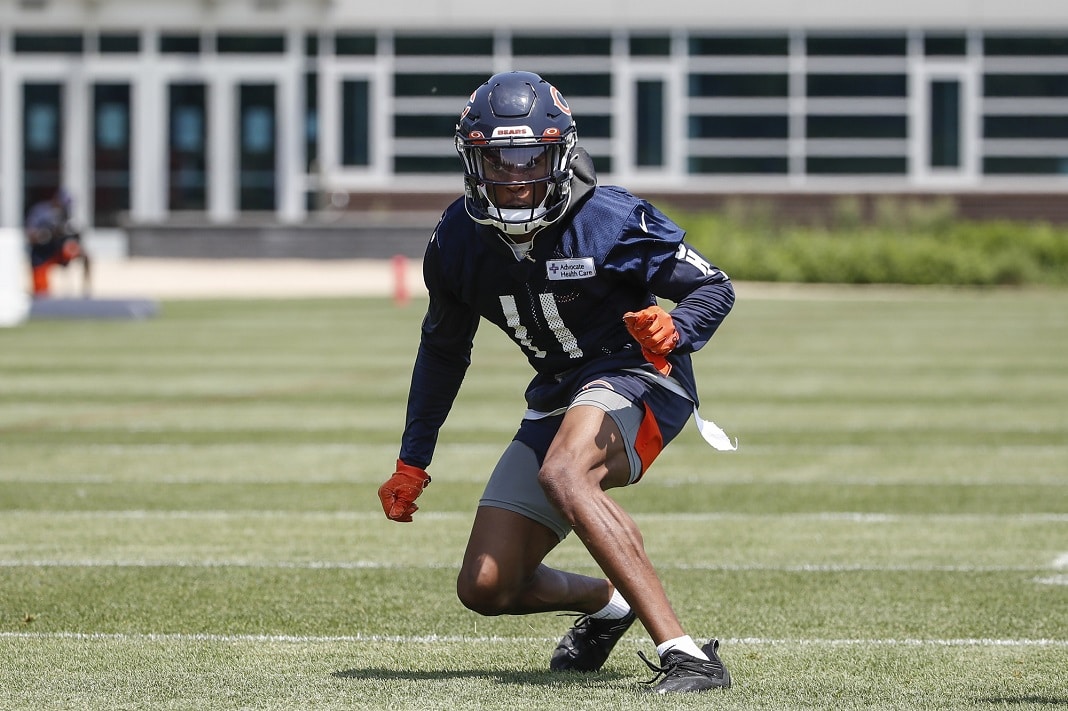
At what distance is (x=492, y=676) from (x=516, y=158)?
1732 millimetres

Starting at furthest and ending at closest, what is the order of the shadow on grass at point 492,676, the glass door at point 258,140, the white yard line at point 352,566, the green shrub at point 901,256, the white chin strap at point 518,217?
the glass door at point 258,140, the green shrub at point 901,256, the white yard line at point 352,566, the shadow on grass at point 492,676, the white chin strap at point 518,217

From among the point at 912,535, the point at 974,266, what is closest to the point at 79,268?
the point at 974,266

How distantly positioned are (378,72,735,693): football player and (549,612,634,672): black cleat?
0.01m

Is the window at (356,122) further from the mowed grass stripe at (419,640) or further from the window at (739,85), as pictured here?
the mowed grass stripe at (419,640)

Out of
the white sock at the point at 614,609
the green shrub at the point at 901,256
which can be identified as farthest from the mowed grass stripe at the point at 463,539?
the green shrub at the point at 901,256

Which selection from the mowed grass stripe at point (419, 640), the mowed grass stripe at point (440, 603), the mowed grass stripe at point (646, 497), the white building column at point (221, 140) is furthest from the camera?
the white building column at point (221, 140)

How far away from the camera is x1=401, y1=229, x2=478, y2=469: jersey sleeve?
20.0 feet

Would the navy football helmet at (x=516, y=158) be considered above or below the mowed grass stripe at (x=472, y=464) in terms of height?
above

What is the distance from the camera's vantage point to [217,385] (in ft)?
56.2

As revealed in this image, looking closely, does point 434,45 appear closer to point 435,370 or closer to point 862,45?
point 862,45

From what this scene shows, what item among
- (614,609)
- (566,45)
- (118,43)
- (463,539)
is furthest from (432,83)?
(614,609)

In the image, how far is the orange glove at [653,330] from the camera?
5.43 m

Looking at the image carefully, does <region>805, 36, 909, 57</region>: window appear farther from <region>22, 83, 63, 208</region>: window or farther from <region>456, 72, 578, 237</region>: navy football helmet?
<region>456, 72, 578, 237</region>: navy football helmet

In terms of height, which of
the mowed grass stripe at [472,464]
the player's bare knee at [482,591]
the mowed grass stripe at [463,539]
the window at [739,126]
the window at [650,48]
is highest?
the window at [650,48]
